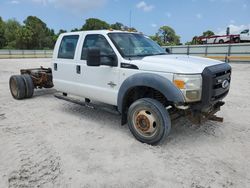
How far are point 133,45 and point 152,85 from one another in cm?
126

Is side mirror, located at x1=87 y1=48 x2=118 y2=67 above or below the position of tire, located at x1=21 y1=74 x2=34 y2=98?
above

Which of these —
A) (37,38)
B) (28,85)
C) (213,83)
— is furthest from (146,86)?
(37,38)

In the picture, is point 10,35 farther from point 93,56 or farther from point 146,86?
point 146,86

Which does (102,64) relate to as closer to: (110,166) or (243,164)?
(110,166)

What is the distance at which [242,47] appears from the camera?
21906 millimetres

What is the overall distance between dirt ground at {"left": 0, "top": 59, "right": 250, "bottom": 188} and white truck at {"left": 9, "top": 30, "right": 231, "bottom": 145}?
434 mm

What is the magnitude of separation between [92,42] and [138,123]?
203cm

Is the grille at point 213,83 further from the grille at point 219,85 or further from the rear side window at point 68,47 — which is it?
the rear side window at point 68,47

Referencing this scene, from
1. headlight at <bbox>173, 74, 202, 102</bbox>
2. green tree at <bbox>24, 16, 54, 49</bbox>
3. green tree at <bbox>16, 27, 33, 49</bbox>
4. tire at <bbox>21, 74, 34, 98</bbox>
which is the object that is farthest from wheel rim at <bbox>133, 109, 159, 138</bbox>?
green tree at <bbox>24, 16, 54, 49</bbox>

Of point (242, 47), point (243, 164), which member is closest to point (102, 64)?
point (243, 164)

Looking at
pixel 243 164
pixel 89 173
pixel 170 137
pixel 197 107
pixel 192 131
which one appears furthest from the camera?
pixel 192 131

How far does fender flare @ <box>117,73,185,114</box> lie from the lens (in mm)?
3832

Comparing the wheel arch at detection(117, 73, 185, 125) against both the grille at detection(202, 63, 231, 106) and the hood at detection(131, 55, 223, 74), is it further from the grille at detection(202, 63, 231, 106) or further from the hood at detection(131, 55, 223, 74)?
the grille at detection(202, 63, 231, 106)

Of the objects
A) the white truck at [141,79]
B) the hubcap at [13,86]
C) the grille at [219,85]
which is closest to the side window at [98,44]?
the white truck at [141,79]
